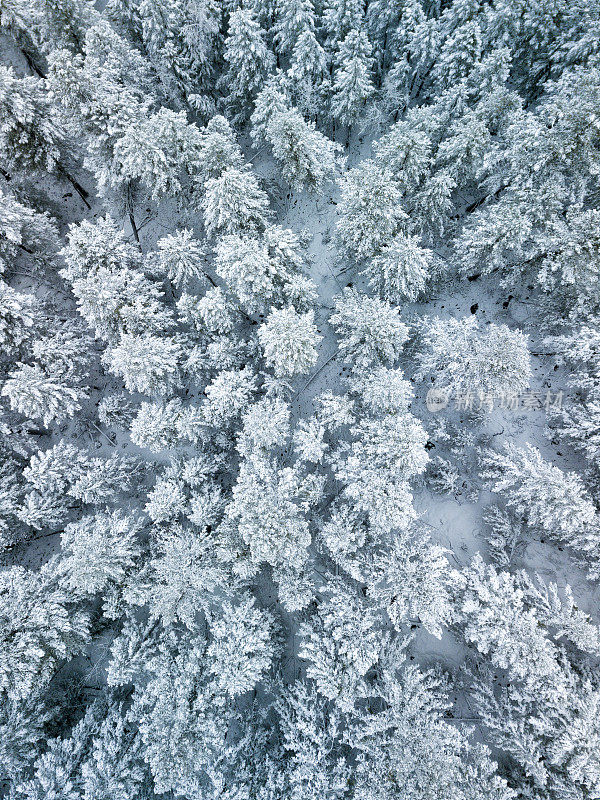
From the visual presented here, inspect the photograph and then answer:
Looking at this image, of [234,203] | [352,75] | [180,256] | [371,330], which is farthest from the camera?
[352,75]

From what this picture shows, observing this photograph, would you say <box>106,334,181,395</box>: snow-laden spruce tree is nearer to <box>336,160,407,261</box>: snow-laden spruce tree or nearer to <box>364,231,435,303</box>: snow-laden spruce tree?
<box>336,160,407,261</box>: snow-laden spruce tree

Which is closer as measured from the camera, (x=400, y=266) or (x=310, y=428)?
(x=310, y=428)

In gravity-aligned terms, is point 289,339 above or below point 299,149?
below

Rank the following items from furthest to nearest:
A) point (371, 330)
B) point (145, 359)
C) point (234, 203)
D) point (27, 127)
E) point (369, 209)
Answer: point (27, 127)
point (234, 203)
point (369, 209)
point (371, 330)
point (145, 359)

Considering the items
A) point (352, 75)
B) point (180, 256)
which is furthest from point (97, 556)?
point (352, 75)

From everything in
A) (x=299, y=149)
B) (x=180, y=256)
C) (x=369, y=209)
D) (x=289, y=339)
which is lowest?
(x=289, y=339)

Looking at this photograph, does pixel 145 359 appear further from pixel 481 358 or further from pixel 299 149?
pixel 481 358

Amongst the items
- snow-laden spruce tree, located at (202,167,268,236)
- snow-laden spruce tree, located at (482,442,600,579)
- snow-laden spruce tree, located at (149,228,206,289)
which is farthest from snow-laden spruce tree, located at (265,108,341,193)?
snow-laden spruce tree, located at (482,442,600,579)

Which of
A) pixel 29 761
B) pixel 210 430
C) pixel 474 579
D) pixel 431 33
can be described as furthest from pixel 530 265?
pixel 29 761

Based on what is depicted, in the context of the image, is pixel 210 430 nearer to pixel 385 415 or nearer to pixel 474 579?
pixel 385 415

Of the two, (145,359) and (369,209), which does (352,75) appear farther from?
(145,359)
